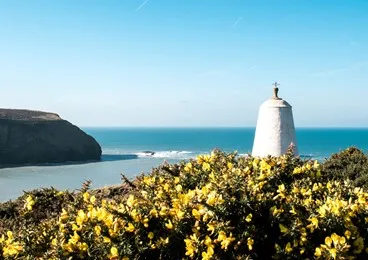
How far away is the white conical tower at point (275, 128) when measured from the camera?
1571 cm

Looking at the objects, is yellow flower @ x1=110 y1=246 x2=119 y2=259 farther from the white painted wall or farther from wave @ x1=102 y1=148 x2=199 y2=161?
wave @ x1=102 y1=148 x2=199 y2=161

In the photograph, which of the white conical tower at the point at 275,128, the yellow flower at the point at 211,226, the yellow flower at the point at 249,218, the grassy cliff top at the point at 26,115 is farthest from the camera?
the grassy cliff top at the point at 26,115

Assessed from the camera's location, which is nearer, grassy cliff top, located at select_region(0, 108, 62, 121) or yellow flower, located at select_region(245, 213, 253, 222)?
yellow flower, located at select_region(245, 213, 253, 222)

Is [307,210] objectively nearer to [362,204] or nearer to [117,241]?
[362,204]

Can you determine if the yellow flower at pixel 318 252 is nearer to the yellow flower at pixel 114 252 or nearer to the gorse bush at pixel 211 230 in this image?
the gorse bush at pixel 211 230

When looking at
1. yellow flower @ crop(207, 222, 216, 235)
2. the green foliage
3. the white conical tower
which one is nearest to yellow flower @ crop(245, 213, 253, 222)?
yellow flower @ crop(207, 222, 216, 235)

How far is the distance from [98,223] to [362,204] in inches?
108

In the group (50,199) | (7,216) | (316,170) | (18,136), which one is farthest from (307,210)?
(18,136)

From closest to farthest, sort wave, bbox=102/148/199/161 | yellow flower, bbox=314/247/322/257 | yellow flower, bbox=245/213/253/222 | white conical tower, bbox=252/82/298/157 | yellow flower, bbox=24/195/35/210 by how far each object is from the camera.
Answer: yellow flower, bbox=314/247/322/257 → yellow flower, bbox=245/213/253/222 → yellow flower, bbox=24/195/35/210 → white conical tower, bbox=252/82/298/157 → wave, bbox=102/148/199/161

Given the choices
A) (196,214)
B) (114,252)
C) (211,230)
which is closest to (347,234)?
(211,230)

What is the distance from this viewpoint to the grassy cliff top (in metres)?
101

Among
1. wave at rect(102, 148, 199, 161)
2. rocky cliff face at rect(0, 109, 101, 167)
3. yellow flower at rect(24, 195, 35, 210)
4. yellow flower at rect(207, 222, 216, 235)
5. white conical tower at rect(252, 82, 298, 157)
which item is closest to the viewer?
yellow flower at rect(207, 222, 216, 235)

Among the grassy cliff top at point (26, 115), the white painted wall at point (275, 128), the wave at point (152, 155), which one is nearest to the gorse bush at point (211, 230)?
the white painted wall at point (275, 128)

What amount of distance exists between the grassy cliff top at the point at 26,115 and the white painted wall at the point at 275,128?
9234 centimetres
